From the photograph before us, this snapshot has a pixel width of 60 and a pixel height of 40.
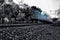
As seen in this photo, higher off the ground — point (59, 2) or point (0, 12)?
point (59, 2)

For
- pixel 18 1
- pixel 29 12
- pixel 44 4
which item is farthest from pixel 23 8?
pixel 44 4

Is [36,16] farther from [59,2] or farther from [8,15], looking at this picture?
[59,2]

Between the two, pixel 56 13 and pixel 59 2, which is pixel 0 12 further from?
pixel 59 2

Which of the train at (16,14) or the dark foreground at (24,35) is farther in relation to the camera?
the train at (16,14)

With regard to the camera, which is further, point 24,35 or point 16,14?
point 16,14

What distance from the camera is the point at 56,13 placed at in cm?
174

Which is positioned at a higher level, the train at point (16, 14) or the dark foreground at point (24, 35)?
the train at point (16, 14)

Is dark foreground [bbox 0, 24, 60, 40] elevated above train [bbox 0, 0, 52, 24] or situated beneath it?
situated beneath

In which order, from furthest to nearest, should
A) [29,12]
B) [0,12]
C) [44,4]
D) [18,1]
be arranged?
[44,4] < [18,1] < [29,12] < [0,12]

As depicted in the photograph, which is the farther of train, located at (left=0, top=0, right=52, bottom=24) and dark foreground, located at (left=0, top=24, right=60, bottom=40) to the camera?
train, located at (left=0, top=0, right=52, bottom=24)

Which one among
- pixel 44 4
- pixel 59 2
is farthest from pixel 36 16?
pixel 59 2

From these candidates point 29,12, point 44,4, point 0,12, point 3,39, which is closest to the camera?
point 3,39

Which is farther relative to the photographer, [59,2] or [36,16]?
[59,2]

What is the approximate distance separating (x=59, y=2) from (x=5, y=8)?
3.49 ft
